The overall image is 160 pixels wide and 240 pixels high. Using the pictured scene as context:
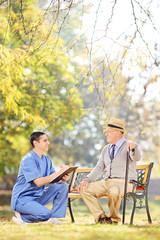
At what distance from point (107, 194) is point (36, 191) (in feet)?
3.14

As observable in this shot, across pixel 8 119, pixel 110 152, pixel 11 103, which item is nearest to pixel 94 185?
pixel 110 152

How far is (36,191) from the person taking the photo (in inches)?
220

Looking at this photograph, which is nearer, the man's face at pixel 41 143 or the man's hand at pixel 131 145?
the man's hand at pixel 131 145

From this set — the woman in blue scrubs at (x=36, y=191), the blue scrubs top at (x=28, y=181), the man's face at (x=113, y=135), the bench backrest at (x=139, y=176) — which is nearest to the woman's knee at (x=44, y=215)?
the woman in blue scrubs at (x=36, y=191)

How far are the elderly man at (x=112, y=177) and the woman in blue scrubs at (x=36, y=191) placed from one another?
34 cm

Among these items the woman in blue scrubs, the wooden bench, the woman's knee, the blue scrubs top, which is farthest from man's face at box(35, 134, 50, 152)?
the wooden bench

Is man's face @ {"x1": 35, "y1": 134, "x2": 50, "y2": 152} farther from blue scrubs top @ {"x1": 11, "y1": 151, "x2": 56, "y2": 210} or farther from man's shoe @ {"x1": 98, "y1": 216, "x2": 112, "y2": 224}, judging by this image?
man's shoe @ {"x1": 98, "y1": 216, "x2": 112, "y2": 224}

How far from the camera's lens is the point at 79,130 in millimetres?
24719

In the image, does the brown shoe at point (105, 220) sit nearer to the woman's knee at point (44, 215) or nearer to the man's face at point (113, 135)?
the woman's knee at point (44, 215)

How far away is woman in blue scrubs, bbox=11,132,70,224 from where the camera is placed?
5457mm

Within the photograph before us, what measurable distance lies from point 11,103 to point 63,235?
4156 mm

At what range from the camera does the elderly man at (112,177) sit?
5398 millimetres

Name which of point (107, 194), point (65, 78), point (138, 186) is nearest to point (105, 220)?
point (107, 194)

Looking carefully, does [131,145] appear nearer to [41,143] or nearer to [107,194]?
[107,194]
